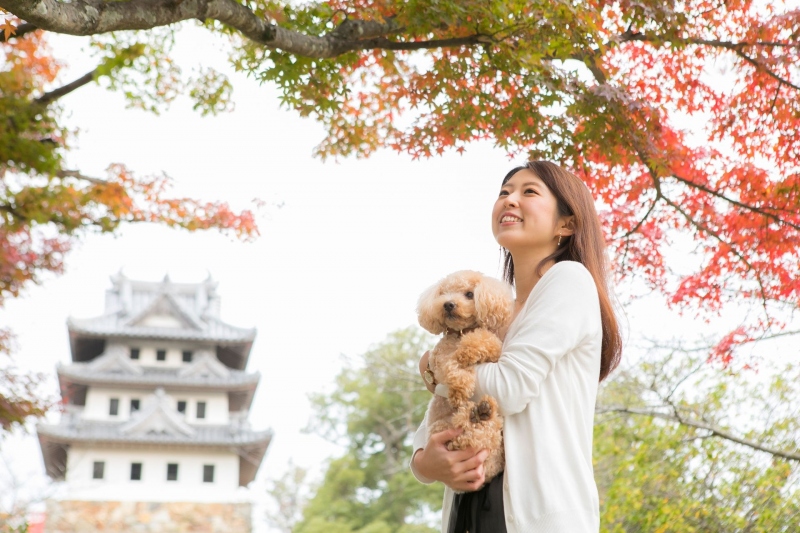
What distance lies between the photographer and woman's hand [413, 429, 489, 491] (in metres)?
1.91

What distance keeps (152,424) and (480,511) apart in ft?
70.7

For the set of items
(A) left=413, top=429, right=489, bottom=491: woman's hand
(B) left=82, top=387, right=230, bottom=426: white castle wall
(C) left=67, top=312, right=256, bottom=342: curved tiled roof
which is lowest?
(A) left=413, top=429, right=489, bottom=491: woman's hand

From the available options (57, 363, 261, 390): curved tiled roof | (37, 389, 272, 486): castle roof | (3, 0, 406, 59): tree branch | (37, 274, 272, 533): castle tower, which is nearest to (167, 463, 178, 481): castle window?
(37, 274, 272, 533): castle tower

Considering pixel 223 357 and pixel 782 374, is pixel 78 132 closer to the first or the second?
pixel 782 374

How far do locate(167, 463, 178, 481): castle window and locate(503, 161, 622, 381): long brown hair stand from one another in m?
21.8

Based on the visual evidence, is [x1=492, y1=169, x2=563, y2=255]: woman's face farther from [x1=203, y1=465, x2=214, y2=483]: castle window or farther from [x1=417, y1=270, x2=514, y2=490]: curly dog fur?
[x1=203, y1=465, x2=214, y2=483]: castle window

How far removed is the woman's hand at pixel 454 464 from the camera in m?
1.91

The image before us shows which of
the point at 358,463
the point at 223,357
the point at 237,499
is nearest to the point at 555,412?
the point at 358,463

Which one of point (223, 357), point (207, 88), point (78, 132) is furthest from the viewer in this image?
point (223, 357)

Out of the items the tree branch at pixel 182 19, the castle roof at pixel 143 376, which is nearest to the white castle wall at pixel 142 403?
the castle roof at pixel 143 376

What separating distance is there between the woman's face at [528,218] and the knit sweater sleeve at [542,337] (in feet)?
0.74

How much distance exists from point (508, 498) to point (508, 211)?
776mm

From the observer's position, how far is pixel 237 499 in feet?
73.9

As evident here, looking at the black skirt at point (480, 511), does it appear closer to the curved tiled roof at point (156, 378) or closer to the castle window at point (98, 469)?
the castle window at point (98, 469)
